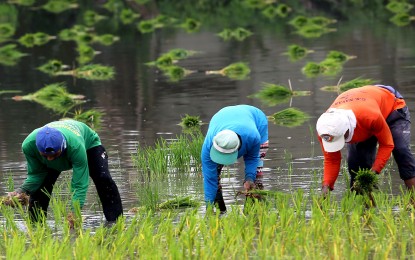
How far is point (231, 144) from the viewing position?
27.0 ft

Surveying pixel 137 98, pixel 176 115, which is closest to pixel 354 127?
pixel 176 115

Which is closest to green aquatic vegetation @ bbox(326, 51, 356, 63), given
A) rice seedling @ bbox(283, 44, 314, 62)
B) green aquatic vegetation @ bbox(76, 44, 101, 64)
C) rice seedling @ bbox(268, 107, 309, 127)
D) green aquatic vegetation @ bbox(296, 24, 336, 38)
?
rice seedling @ bbox(283, 44, 314, 62)

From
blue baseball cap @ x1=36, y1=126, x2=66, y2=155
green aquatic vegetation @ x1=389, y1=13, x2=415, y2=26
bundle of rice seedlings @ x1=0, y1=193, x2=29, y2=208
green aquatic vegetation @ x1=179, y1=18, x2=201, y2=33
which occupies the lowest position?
bundle of rice seedlings @ x1=0, y1=193, x2=29, y2=208

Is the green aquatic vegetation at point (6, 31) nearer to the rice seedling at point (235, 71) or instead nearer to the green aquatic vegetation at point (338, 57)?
the rice seedling at point (235, 71)

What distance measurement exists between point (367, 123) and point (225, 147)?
3.48ft

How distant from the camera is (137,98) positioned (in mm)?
17188

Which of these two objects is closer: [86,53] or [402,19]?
[86,53]

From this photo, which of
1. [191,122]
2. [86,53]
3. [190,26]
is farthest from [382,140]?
[190,26]

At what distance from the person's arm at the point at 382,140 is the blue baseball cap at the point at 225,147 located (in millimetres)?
1037

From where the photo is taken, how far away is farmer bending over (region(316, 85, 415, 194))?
8055 mm

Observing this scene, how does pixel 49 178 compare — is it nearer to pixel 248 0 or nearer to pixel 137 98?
pixel 137 98

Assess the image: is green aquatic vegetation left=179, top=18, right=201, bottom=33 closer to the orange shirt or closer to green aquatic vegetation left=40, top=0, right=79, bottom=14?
green aquatic vegetation left=40, top=0, right=79, bottom=14

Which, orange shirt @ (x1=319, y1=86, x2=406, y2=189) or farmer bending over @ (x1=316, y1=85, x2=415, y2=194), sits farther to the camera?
orange shirt @ (x1=319, y1=86, x2=406, y2=189)

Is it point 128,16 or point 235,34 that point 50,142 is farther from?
point 128,16
